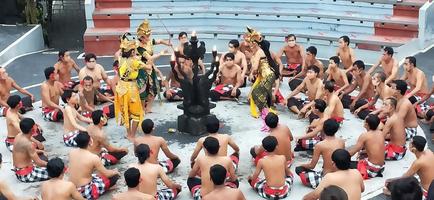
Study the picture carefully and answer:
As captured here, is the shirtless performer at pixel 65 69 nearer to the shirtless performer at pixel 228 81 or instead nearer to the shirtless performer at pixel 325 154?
the shirtless performer at pixel 228 81

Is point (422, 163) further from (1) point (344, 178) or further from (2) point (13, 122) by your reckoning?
(2) point (13, 122)

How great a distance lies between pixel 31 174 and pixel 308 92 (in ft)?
16.6

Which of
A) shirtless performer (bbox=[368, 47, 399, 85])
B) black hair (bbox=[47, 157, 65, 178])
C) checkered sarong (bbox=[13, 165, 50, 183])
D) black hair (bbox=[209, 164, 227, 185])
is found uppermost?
shirtless performer (bbox=[368, 47, 399, 85])

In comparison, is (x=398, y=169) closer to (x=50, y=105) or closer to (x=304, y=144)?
(x=304, y=144)

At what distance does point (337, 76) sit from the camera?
38.6 feet

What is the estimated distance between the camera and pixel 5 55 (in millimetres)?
15047

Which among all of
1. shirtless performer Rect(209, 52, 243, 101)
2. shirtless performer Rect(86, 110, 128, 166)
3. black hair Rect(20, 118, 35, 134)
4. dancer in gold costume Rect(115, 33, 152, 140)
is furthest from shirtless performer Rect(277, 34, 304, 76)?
black hair Rect(20, 118, 35, 134)

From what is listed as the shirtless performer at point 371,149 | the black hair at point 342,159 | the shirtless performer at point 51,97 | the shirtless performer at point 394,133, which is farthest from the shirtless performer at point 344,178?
the shirtless performer at point 51,97

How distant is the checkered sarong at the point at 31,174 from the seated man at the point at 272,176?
114 inches

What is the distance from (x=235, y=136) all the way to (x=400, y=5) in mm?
6608

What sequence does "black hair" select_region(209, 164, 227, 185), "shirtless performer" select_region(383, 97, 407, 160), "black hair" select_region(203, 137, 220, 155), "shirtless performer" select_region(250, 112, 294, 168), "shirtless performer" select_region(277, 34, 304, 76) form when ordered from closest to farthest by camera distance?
"black hair" select_region(209, 164, 227, 185) < "black hair" select_region(203, 137, 220, 155) < "shirtless performer" select_region(250, 112, 294, 168) < "shirtless performer" select_region(383, 97, 407, 160) < "shirtless performer" select_region(277, 34, 304, 76)

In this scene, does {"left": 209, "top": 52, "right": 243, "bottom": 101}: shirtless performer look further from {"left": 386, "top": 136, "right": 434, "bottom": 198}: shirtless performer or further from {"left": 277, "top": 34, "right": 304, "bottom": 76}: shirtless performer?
{"left": 386, "top": 136, "right": 434, "bottom": 198}: shirtless performer

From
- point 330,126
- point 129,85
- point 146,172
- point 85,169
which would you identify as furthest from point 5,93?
point 330,126

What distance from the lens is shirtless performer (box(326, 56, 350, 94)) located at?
11602 mm
